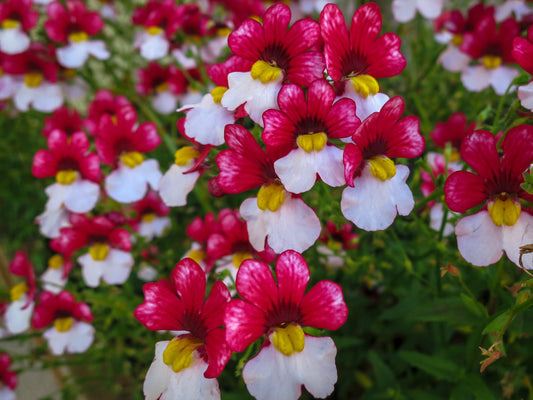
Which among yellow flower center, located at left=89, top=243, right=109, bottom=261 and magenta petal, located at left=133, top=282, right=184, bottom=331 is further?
yellow flower center, located at left=89, top=243, right=109, bottom=261

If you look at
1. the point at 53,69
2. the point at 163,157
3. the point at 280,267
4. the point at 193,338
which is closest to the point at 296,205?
the point at 280,267

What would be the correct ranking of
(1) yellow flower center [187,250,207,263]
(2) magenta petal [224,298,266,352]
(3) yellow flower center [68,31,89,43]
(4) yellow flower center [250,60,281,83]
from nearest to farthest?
1. (2) magenta petal [224,298,266,352]
2. (4) yellow flower center [250,60,281,83]
3. (1) yellow flower center [187,250,207,263]
4. (3) yellow flower center [68,31,89,43]

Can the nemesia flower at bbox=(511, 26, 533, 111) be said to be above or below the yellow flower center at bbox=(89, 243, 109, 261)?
above

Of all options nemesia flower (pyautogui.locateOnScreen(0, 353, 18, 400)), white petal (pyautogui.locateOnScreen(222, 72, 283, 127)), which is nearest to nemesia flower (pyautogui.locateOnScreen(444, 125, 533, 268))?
white petal (pyautogui.locateOnScreen(222, 72, 283, 127))

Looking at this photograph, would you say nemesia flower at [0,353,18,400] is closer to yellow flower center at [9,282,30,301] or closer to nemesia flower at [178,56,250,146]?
yellow flower center at [9,282,30,301]

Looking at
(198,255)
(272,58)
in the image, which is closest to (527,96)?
(272,58)

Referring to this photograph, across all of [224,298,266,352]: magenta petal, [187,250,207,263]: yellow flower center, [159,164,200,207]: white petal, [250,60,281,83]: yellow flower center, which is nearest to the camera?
[224,298,266,352]: magenta petal
